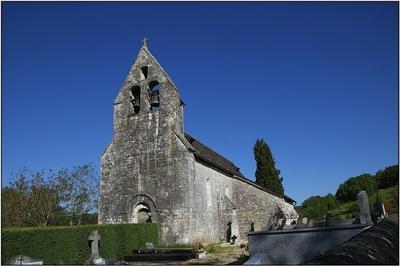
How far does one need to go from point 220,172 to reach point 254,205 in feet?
15.6

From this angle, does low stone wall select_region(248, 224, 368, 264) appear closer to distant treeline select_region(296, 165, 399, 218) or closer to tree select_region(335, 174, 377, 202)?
distant treeline select_region(296, 165, 399, 218)

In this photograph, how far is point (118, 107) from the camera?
24.2 meters

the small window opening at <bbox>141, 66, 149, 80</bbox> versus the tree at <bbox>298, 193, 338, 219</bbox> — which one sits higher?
the small window opening at <bbox>141, 66, 149, 80</bbox>

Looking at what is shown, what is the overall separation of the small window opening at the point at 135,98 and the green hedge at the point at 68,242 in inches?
340

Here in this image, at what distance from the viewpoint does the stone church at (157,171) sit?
21.2 metres

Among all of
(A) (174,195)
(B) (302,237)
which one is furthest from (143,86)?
(B) (302,237)

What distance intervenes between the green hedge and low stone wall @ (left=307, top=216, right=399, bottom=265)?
10.6 m

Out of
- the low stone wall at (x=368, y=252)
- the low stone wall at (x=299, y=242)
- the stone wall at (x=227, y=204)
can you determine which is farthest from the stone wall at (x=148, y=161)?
the low stone wall at (x=368, y=252)

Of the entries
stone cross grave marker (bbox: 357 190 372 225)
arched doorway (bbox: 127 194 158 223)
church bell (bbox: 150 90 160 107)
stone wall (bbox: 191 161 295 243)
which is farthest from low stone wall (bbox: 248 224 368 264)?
church bell (bbox: 150 90 160 107)

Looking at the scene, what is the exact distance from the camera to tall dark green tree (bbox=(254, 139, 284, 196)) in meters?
41.5

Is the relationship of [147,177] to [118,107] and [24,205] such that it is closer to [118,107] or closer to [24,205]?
[118,107]

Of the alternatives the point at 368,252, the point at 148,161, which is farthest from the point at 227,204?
the point at 368,252

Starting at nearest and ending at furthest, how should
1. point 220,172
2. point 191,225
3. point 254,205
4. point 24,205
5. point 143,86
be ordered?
point 191,225
point 143,86
point 220,172
point 254,205
point 24,205

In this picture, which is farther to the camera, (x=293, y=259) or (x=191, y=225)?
(x=191, y=225)
